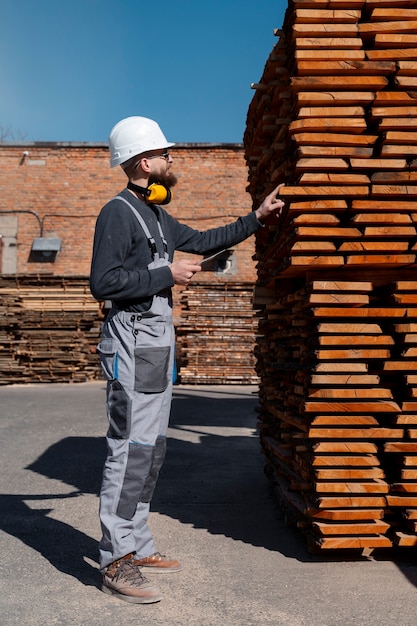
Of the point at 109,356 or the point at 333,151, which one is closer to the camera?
the point at 109,356

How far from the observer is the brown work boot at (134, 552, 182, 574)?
3748 millimetres

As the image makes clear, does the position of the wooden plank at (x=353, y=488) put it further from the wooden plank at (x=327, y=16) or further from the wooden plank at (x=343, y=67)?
the wooden plank at (x=327, y=16)

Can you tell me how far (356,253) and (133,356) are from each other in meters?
1.25

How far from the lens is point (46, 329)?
17.6 m

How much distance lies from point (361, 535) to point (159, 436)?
1.14 metres

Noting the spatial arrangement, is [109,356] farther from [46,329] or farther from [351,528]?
[46,329]

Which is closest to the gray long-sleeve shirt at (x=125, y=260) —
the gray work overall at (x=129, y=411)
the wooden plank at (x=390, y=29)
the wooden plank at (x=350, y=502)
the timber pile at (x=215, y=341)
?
the gray work overall at (x=129, y=411)

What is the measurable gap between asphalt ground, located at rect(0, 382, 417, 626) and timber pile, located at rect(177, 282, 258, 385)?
30.2 ft

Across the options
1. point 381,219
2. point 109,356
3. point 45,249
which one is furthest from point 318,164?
point 45,249

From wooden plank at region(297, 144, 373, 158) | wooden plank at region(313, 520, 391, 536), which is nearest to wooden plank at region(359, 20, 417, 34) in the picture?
wooden plank at region(297, 144, 373, 158)

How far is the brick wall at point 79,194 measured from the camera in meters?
20.2

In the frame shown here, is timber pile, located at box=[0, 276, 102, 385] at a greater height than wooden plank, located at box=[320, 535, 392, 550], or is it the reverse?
timber pile, located at box=[0, 276, 102, 385]

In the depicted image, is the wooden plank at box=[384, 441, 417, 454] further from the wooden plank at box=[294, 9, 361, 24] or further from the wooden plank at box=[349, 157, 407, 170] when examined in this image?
the wooden plank at box=[294, 9, 361, 24]

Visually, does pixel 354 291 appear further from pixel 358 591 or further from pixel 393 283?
pixel 358 591
